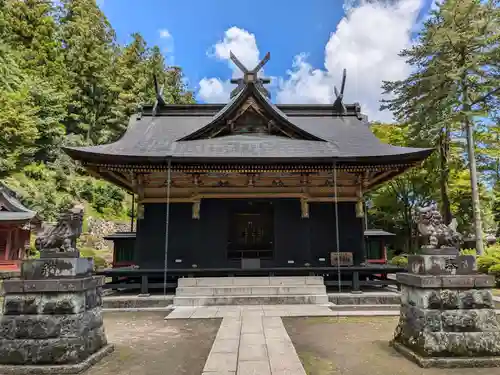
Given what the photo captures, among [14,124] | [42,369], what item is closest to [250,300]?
[42,369]

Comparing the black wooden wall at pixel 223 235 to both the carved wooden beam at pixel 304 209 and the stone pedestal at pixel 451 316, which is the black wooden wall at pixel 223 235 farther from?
the stone pedestal at pixel 451 316

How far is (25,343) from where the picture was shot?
13.9ft

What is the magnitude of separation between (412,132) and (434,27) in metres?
6.52

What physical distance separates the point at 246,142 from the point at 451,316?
29.3 feet

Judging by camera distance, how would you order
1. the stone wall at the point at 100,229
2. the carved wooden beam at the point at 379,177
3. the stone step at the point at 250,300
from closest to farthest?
the stone step at the point at 250,300 → the carved wooden beam at the point at 379,177 → the stone wall at the point at 100,229

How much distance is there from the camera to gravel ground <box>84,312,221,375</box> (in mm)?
4398

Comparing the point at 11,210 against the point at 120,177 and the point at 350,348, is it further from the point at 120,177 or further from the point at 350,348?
the point at 350,348

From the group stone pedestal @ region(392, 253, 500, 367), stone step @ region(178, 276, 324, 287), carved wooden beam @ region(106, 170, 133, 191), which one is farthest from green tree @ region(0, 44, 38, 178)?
stone pedestal @ region(392, 253, 500, 367)

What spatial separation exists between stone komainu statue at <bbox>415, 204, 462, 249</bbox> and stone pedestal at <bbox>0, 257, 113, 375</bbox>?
517cm

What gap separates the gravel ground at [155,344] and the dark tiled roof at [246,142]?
16.2 ft

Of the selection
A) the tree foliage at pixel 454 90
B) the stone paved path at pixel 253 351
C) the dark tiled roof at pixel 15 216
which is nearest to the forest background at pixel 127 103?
the tree foliage at pixel 454 90

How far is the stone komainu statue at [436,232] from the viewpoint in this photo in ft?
15.6

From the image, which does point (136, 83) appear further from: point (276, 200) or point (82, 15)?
point (276, 200)

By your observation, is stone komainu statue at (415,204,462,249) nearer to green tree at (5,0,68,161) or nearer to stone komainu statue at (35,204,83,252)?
stone komainu statue at (35,204,83,252)
